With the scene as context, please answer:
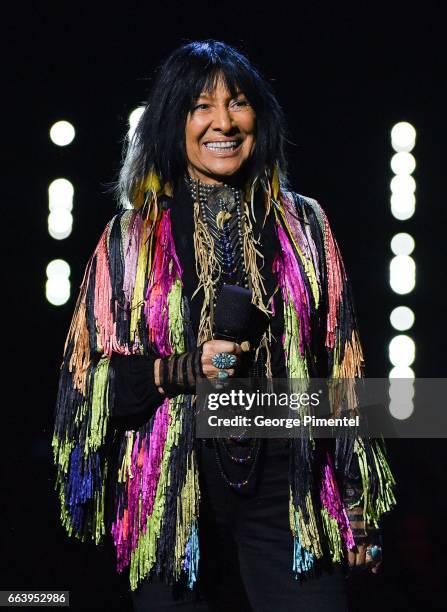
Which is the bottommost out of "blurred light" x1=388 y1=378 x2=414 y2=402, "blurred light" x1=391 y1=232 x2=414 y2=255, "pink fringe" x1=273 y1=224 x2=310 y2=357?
"pink fringe" x1=273 y1=224 x2=310 y2=357

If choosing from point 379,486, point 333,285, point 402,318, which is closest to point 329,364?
point 333,285

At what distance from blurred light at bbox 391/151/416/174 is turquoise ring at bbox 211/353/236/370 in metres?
2.94

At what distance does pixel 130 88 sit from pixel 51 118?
1.20ft

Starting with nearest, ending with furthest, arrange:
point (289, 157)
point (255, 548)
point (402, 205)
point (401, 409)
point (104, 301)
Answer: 1. point (255, 548)
2. point (104, 301)
3. point (289, 157)
4. point (402, 205)
5. point (401, 409)

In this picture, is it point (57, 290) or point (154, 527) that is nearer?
point (154, 527)

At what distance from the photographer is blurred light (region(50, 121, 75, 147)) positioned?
4379mm

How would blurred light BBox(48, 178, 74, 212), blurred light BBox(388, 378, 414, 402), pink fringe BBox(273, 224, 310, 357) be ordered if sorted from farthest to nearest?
1. blurred light BBox(388, 378, 414, 402)
2. blurred light BBox(48, 178, 74, 212)
3. pink fringe BBox(273, 224, 310, 357)

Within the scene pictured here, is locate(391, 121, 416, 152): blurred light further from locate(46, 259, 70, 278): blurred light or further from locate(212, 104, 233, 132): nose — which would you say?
locate(212, 104, 233, 132): nose

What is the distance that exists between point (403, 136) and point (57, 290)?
175cm

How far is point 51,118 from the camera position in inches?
171

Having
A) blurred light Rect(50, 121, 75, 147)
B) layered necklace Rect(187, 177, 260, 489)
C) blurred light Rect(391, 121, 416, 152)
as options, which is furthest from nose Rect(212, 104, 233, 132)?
blurred light Rect(391, 121, 416, 152)

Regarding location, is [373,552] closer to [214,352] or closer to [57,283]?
[214,352]

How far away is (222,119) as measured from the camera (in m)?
2.33

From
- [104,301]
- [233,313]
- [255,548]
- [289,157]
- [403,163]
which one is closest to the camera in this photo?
[233,313]
